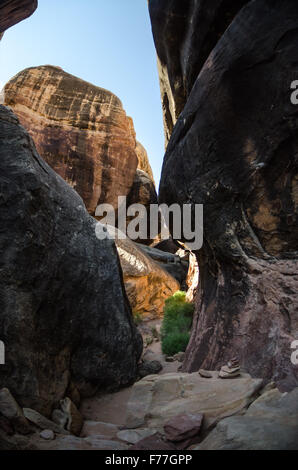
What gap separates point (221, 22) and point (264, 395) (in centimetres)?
765

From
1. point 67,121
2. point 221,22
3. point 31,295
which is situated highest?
point 67,121

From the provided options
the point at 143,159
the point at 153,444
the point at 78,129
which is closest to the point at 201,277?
the point at 153,444

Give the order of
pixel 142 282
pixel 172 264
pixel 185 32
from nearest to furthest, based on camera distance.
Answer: pixel 185 32 < pixel 142 282 < pixel 172 264

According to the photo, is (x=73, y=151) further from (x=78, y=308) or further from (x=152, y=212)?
(x=78, y=308)

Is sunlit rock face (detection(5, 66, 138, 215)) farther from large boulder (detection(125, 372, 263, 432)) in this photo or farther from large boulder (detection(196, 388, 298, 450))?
large boulder (detection(196, 388, 298, 450))

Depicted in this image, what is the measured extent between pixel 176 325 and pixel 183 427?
24.8ft

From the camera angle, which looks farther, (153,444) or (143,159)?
(143,159)

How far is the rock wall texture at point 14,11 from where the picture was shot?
665 cm

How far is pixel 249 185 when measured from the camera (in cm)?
537

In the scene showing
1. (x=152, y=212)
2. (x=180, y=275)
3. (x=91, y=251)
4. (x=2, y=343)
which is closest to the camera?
(x=2, y=343)

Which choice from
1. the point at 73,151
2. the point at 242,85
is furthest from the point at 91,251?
the point at 73,151

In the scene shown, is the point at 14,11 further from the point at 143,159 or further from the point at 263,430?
the point at 143,159

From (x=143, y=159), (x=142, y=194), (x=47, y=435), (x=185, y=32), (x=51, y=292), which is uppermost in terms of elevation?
(x=143, y=159)

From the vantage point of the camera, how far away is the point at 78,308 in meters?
5.43
